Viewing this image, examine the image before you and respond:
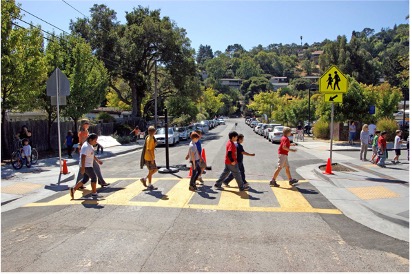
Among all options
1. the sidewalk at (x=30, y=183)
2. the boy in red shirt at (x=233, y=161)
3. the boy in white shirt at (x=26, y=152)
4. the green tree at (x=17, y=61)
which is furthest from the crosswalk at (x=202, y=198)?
the green tree at (x=17, y=61)

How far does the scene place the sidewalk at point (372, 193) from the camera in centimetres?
672

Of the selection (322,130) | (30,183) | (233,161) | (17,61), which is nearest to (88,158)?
(30,183)

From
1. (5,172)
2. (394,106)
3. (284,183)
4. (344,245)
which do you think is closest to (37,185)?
(5,172)

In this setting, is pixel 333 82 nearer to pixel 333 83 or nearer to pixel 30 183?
pixel 333 83

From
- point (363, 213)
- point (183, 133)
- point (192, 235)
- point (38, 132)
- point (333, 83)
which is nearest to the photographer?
point (192, 235)

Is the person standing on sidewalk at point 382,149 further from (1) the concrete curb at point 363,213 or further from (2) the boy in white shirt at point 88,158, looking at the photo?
(2) the boy in white shirt at point 88,158

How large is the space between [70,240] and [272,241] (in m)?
3.20

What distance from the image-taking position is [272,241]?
5.68m

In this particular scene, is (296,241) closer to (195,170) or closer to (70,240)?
(70,240)

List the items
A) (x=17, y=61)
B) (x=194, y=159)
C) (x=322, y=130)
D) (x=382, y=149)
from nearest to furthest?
(x=194, y=159) < (x=382, y=149) < (x=17, y=61) < (x=322, y=130)

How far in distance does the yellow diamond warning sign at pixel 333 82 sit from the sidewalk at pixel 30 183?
Result: 29.4 ft

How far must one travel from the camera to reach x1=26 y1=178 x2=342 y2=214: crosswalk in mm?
7887

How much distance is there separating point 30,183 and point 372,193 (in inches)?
377

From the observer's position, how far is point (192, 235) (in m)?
5.96
